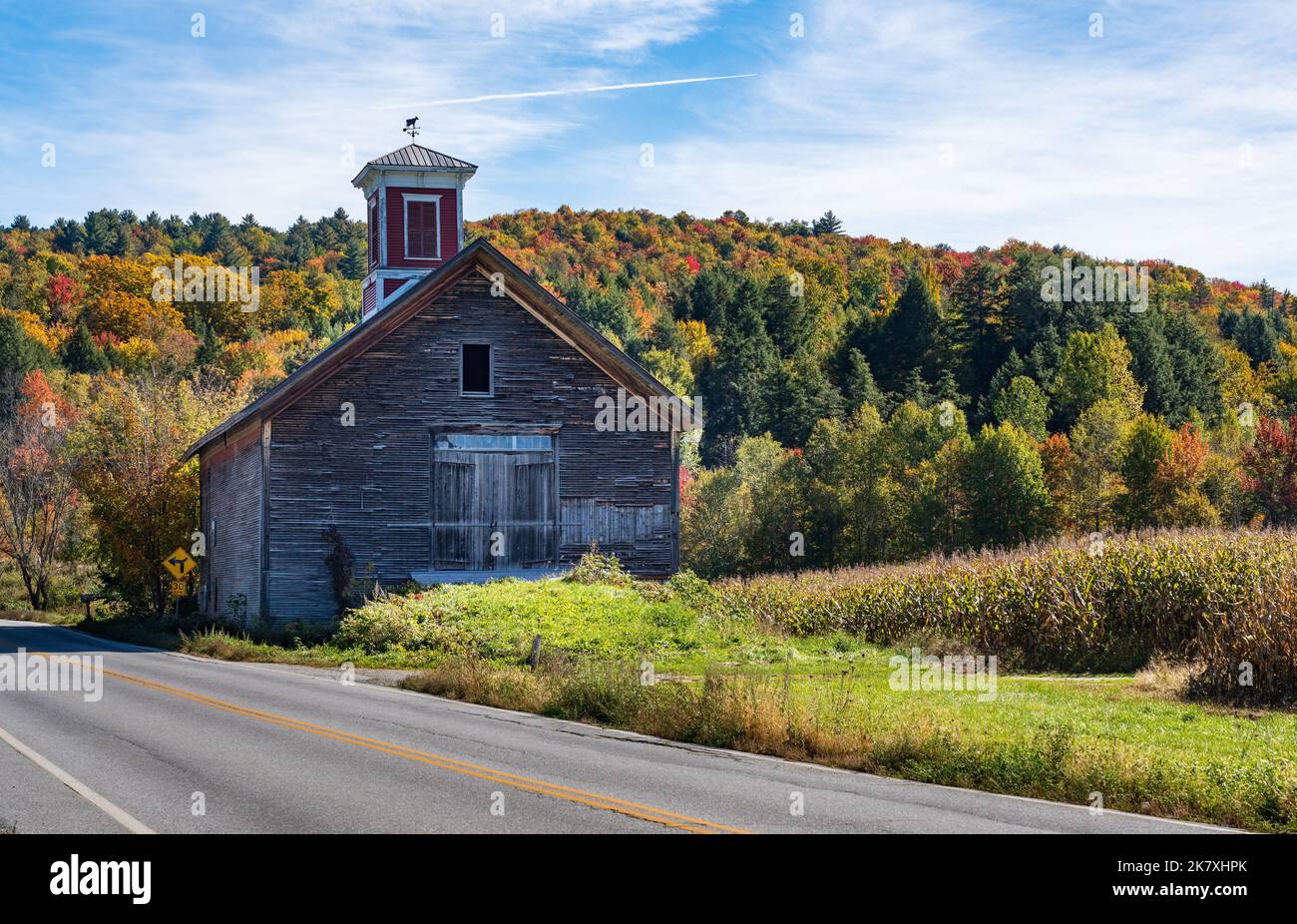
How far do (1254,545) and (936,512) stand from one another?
65980mm

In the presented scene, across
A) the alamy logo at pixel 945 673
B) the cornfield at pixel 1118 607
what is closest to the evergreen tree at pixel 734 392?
the cornfield at pixel 1118 607

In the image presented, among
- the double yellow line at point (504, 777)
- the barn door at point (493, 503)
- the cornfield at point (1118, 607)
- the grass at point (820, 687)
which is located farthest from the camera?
the barn door at point (493, 503)

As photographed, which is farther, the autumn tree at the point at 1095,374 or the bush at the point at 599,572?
the autumn tree at the point at 1095,374

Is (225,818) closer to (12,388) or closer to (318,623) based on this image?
(318,623)

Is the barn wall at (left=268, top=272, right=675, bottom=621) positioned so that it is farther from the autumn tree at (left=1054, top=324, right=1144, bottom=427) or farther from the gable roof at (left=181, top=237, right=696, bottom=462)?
the autumn tree at (left=1054, top=324, right=1144, bottom=427)

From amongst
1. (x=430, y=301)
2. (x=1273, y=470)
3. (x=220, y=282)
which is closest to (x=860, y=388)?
(x=1273, y=470)

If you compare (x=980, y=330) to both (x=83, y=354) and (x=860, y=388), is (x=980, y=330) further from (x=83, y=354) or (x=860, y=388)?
(x=83, y=354)

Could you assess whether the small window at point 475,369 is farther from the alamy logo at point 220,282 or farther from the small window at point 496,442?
the alamy logo at point 220,282

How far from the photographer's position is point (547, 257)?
482 ft

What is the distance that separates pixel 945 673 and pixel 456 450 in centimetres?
1563

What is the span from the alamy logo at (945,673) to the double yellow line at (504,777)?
29.7 ft
